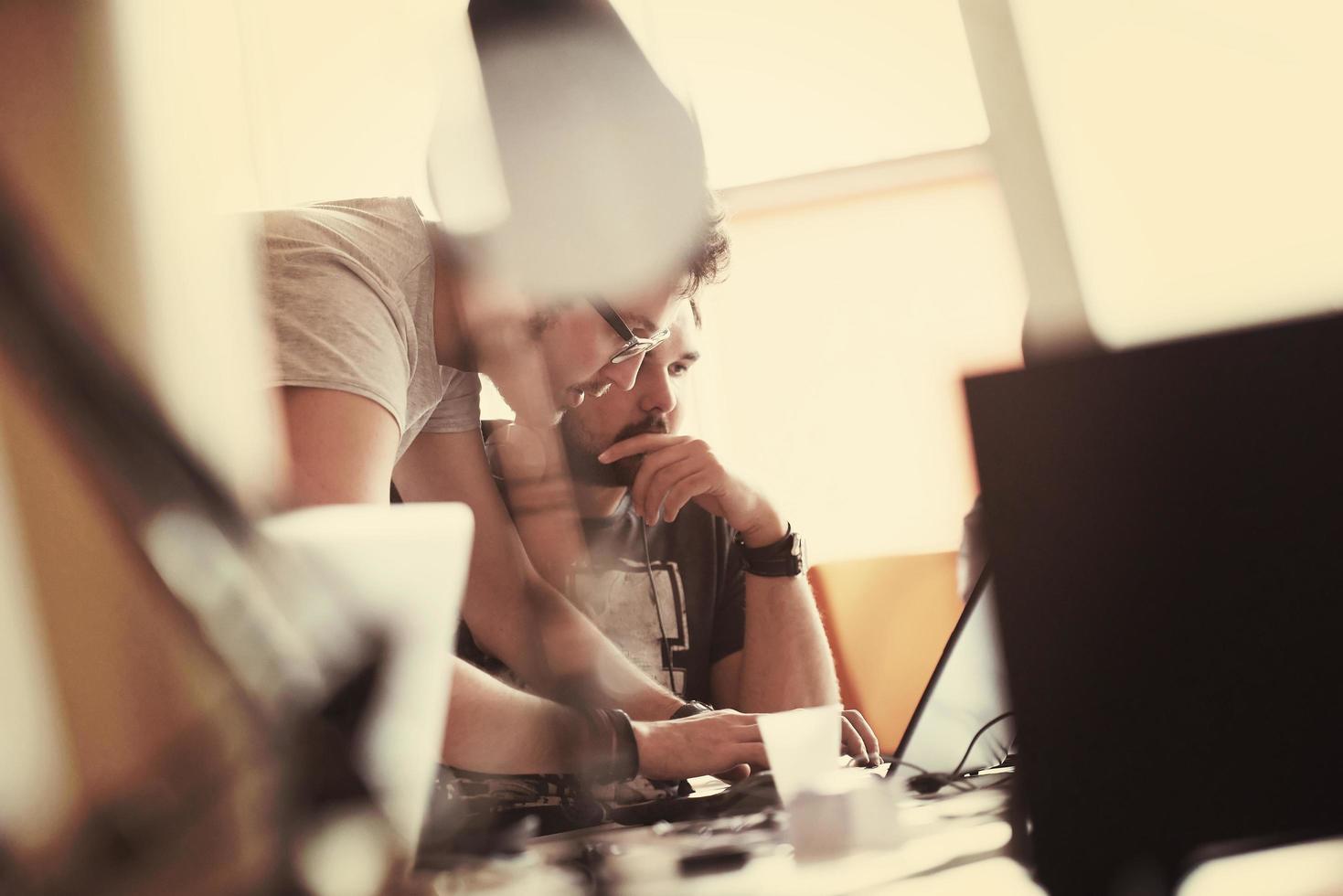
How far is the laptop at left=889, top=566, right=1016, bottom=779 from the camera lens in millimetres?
751

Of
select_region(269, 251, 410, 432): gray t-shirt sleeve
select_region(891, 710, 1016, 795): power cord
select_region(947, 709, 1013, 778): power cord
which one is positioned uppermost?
select_region(269, 251, 410, 432): gray t-shirt sleeve

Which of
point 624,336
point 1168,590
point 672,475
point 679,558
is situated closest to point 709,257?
point 624,336

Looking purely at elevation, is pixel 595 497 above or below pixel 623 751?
above

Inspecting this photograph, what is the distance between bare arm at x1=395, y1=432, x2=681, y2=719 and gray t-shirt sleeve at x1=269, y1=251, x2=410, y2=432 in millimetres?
240

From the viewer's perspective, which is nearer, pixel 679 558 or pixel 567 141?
pixel 567 141

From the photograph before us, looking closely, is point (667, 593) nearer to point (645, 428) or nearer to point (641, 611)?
point (641, 611)

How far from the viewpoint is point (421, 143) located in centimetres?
103

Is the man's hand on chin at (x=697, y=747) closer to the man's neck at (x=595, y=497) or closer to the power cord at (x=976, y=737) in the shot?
the power cord at (x=976, y=737)

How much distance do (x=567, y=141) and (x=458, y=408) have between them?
0.34 meters

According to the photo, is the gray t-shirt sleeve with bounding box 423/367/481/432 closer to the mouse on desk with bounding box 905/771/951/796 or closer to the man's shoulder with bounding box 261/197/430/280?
the man's shoulder with bounding box 261/197/430/280

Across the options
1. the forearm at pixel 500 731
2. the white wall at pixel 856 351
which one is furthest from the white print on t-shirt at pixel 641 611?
the forearm at pixel 500 731

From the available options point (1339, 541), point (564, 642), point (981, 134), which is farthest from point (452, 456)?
point (1339, 541)

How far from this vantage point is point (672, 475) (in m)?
1.27

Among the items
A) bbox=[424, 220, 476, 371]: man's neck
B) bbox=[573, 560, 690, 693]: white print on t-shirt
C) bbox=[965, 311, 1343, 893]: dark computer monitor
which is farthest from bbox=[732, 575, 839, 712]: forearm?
bbox=[965, 311, 1343, 893]: dark computer monitor
